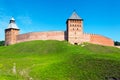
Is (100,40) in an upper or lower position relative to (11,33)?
lower

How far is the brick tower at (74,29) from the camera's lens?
289 ft

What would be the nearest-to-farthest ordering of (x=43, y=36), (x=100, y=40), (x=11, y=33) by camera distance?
(x=100, y=40), (x=43, y=36), (x=11, y=33)

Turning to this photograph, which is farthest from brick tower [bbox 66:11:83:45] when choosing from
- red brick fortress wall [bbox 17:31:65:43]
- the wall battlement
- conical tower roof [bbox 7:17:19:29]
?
conical tower roof [bbox 7:17:19:29]

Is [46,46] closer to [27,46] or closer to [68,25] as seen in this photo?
[27,46]

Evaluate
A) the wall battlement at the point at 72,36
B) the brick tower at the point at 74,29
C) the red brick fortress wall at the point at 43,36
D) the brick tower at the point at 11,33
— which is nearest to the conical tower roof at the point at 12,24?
the brick tower at the point at 11,33

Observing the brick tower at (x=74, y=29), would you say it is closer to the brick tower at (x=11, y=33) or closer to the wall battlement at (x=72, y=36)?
the wall battlement at (x=72, y=36)

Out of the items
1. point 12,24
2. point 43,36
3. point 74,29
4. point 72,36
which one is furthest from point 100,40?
point 12,24

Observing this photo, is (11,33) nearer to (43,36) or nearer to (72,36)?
(43,36)

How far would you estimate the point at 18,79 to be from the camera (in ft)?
127

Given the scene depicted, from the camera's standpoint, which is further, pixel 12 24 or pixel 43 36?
pixel 12 24

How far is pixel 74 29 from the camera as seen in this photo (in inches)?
3546

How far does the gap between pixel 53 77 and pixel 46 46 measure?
3864cm

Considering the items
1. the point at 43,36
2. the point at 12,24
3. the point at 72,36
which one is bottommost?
the point at 72,36

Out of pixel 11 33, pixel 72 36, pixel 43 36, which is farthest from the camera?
pixel 11 33
